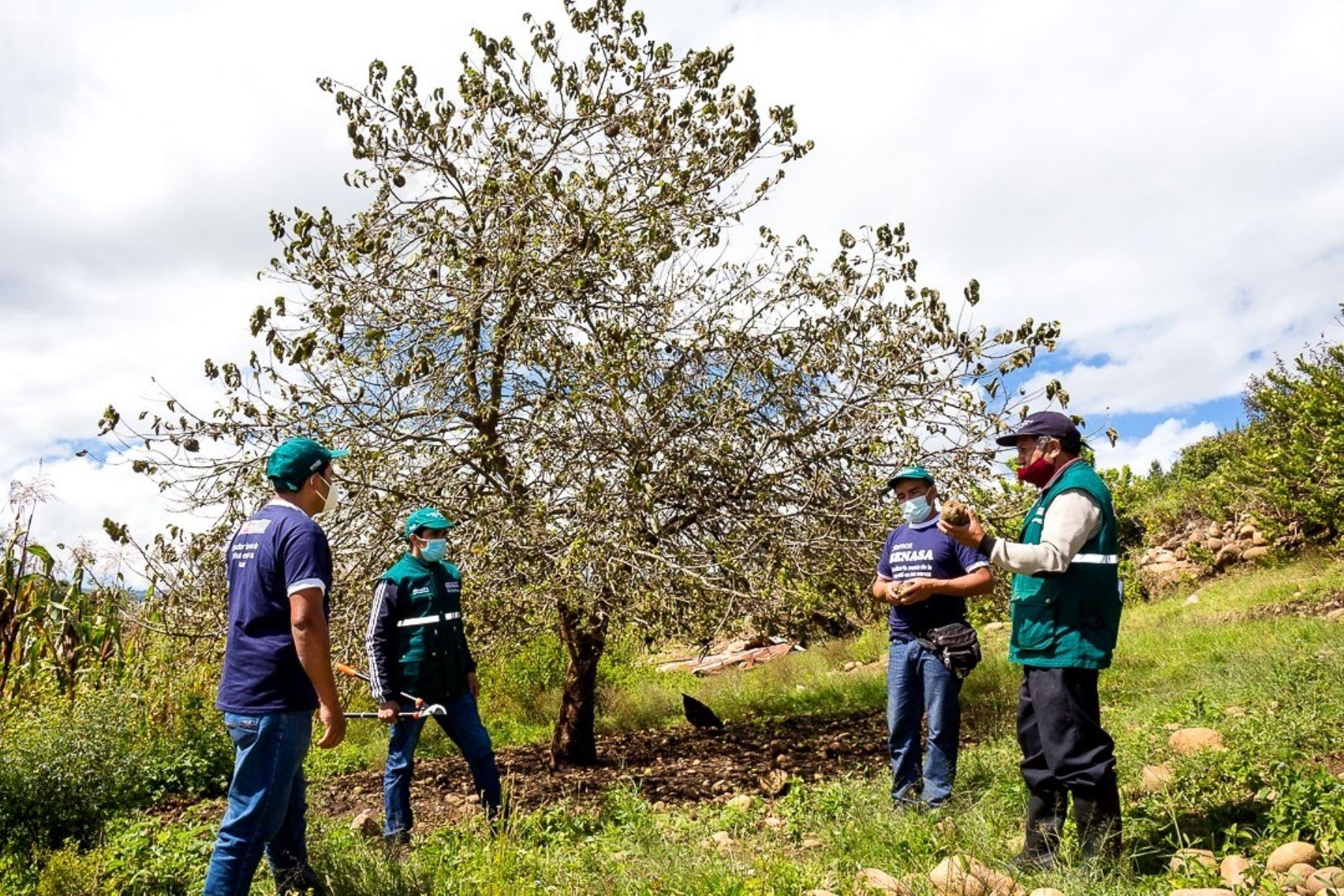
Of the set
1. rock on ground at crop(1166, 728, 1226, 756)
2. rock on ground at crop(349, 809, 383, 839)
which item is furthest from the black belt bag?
rock on ground at crop(349, 809, 383, 839)

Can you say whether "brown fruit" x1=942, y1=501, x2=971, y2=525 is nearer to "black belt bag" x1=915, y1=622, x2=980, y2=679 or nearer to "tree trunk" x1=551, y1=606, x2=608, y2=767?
"black belt bag" x1=915, y1=622, x2=980, y2=679

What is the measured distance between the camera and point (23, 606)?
830 centimetres

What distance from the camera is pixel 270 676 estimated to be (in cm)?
365

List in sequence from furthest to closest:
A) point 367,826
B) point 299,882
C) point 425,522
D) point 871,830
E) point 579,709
Result: point 579,709 → point 367,826 → point 425,522 → point 871,830 → point 299,882

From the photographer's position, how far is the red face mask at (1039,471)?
384 centimetres

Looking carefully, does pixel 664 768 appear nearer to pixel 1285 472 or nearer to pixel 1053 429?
pixel 1053 429

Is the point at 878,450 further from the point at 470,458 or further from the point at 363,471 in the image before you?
the point at 363,471

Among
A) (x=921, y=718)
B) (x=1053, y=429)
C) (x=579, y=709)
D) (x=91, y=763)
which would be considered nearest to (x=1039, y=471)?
(x=1053, y=429)

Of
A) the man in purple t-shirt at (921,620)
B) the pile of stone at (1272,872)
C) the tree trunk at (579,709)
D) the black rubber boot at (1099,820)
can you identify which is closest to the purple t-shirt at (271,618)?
the man in purple t-shirt at (921,620)

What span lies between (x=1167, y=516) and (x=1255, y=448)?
4398 millimetres

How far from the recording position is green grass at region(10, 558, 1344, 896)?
11.9 feet

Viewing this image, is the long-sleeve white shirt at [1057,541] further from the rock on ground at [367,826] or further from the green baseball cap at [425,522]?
the rock on ground at [367,826]

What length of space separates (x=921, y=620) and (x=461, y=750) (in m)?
2.67

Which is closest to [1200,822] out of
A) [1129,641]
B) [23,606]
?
[1129,641]
